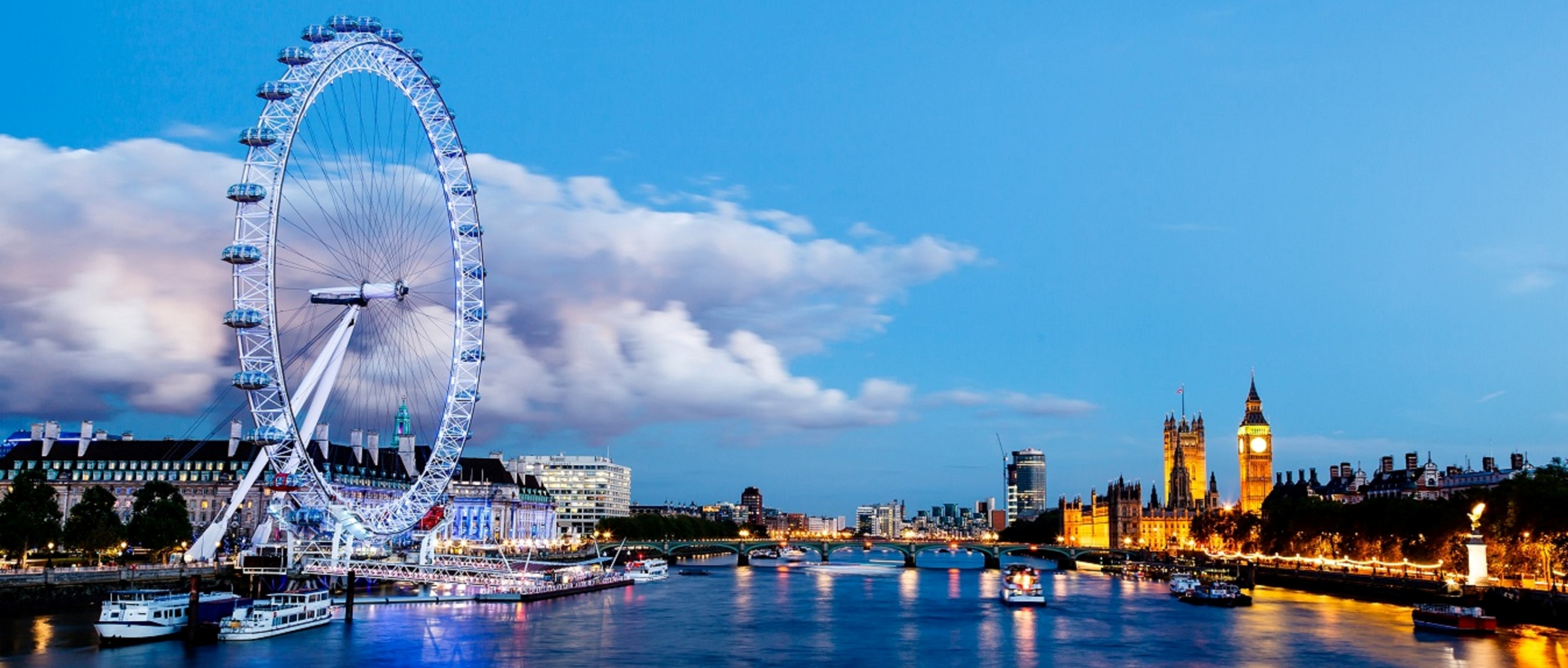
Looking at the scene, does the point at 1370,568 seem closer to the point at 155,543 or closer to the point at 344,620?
the point at 344,620

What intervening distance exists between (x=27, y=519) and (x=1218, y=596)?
7813 cm

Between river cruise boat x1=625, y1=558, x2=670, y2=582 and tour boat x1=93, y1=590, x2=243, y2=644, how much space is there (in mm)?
59419

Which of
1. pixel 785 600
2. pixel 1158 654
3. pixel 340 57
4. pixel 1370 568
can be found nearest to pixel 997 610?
pixel 785 600

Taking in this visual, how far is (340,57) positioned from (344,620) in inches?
1183

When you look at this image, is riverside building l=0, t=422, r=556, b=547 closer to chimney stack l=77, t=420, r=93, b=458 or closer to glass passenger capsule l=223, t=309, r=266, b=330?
chimney stack l=77, t=420, r=93, b=458

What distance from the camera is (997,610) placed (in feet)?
313

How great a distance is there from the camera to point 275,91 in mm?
63469

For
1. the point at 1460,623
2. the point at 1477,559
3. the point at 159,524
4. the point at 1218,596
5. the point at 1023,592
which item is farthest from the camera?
the point at 1023,592

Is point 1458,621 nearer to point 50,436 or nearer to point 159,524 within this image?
point 159,524

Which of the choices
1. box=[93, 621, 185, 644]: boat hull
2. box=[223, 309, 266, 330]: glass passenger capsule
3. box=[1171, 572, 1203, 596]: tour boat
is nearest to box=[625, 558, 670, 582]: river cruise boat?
box=[1171, 572, 1203, 596]: tour boat

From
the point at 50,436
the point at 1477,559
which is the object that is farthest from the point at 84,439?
the point at 1477,559

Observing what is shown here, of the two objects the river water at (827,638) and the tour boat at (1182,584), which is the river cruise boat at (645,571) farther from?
the tour boat at (1182,584)

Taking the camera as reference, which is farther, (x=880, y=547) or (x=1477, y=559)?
(x=880, y=547)

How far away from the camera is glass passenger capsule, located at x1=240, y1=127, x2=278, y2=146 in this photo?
63.3m
